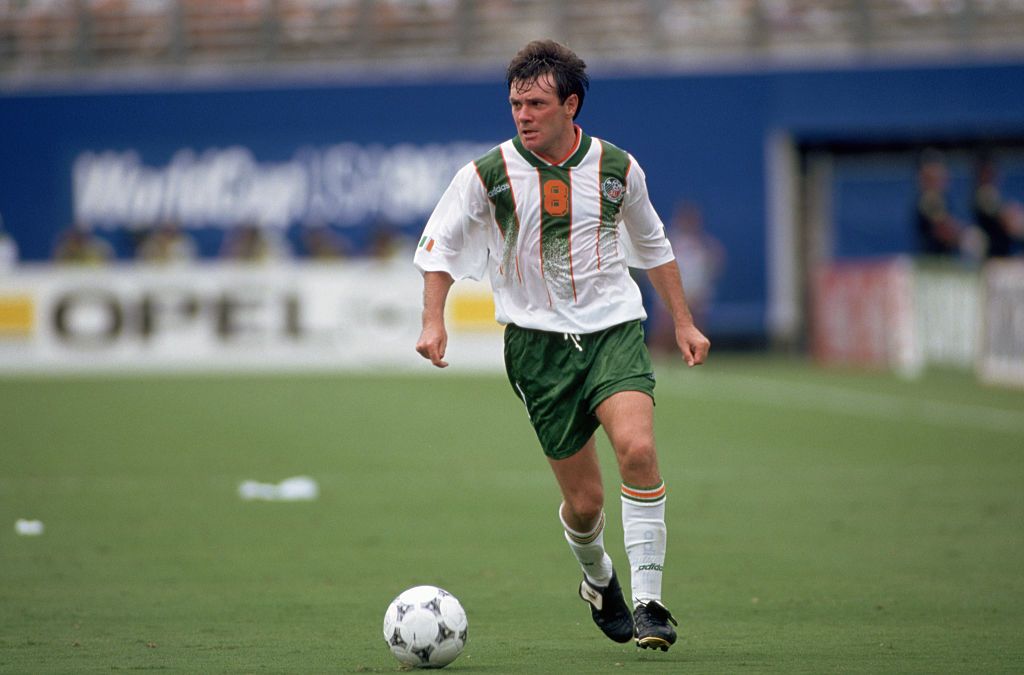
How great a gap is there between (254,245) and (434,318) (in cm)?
2564

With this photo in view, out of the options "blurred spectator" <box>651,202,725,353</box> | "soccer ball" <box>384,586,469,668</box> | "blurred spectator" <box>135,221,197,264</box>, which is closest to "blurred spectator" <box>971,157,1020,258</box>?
"blurred spectator" <box>651,202,725,353</box>

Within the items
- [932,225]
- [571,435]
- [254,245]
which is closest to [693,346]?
[571,435]

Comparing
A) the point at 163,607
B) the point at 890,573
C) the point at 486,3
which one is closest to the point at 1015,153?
the point at 486,3

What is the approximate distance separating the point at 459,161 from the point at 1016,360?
14783mm

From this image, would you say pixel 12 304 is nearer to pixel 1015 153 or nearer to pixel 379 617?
pixel 1015 153

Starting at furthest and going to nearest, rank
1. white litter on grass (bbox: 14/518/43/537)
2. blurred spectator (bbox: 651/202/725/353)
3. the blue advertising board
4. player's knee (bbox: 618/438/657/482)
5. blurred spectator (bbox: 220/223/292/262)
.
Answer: blurred spectator (bbox: 220/223/292/262), the blue advertising board, blurred spectator (bbox: 651/202/725/353), white litter on grass (bbox: 14/518/43/537), player's knee (bbox: 618/438/657/482)

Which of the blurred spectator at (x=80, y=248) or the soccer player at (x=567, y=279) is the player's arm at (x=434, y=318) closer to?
the soccer player at (x=567, y=279)

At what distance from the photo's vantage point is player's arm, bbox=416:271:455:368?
631 cm

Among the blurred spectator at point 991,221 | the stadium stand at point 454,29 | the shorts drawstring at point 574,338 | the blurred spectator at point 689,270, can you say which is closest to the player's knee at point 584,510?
the shorts drawstring at point 574,338

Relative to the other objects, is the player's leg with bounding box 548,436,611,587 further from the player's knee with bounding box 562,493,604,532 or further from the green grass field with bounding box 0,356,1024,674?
the green grass field with bounding box 0,356,1024,674

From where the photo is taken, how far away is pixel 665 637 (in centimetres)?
602

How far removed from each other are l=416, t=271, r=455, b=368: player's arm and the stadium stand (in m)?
26.0

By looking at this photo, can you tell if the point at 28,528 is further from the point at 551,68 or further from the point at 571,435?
the point at 551,68

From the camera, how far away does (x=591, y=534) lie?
6.61 meters
